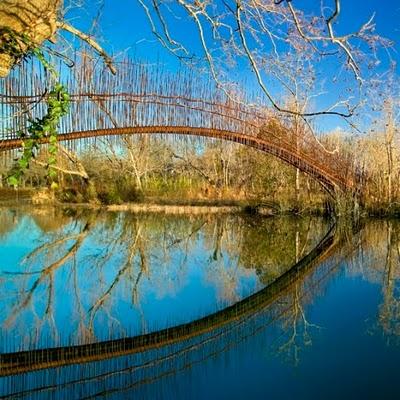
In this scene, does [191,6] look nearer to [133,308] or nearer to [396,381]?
[133,308]

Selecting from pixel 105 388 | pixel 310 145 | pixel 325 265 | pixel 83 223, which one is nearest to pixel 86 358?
pixel 105 388

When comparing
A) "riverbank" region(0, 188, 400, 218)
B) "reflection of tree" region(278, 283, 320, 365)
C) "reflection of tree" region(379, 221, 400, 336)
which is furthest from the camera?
"riverbank" region(0, 188, 400, 218)

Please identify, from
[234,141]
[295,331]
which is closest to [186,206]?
[234,141]

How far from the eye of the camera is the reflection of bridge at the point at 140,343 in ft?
11.5

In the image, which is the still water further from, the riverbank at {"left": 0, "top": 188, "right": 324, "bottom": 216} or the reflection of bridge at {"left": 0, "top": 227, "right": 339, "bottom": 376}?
the riverbank at {"left": 0, "top": 188, "right": 324, "bottom": 216}

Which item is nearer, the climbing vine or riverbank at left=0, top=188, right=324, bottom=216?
the climbing vine

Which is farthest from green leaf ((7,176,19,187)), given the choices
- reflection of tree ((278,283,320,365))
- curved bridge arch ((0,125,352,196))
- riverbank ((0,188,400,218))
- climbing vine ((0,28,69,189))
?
riverbank ((0,188,400,218))

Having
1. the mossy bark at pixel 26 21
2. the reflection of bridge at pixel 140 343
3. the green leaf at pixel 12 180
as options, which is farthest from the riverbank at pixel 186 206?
the green leaf at pixel 12 180

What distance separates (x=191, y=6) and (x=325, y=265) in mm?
4330

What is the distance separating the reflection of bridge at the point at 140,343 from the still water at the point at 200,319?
0.5 inches

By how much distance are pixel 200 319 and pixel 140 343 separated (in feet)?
2.87

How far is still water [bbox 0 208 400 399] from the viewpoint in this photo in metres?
3.26

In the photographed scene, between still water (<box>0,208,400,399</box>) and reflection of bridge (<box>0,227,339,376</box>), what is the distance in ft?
0.04

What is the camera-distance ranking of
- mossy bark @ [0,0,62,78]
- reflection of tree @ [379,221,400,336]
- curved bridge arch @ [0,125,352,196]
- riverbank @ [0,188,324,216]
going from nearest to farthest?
mossy bark @ [0,0,62,78], reflection of tree @ [379,221,400,336], curved bridge arch @ [0,125,352,196], riverbank @ [0,188,324,216]
